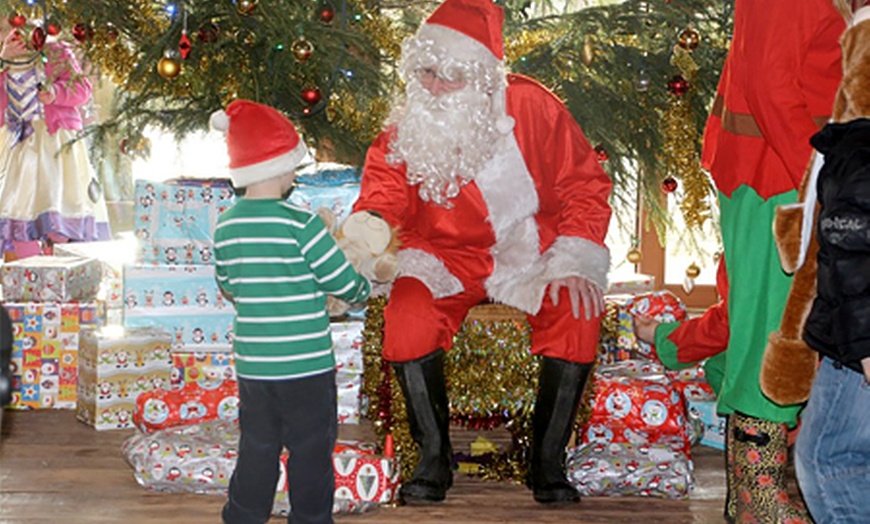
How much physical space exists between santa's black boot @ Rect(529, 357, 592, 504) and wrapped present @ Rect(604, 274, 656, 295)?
1334mm

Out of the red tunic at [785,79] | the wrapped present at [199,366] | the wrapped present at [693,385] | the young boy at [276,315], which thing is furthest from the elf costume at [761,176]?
the wrapped present at [199,366]

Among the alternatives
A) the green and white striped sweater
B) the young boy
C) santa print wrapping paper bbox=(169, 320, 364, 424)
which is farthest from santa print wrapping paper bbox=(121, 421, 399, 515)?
santa print wrapping paper bbox=(169, 320, 364, 424)

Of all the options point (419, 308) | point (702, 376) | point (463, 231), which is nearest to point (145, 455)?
point (419, 308)

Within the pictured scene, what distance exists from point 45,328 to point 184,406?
2.48ft

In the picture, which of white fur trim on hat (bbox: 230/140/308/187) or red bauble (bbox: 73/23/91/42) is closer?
white fur trim on hat (bbox: 230/140/308/187)

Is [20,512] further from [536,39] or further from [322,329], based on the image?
[536,39]

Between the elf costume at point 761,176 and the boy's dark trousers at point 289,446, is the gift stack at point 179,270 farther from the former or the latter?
the elf costume at point 761,176

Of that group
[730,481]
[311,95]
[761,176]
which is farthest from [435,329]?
[311,95]

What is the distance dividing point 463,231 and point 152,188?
4.34 feet

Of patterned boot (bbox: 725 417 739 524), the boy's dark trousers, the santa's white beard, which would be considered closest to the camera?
the boy's dark trousers

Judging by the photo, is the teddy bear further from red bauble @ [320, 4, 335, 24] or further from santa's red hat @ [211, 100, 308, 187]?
red bauble @ [320, 4, 335, 24]

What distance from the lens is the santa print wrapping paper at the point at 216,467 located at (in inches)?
115

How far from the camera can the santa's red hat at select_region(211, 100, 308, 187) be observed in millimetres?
2539

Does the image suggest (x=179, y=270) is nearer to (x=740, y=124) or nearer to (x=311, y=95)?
(x=311, y=95)
